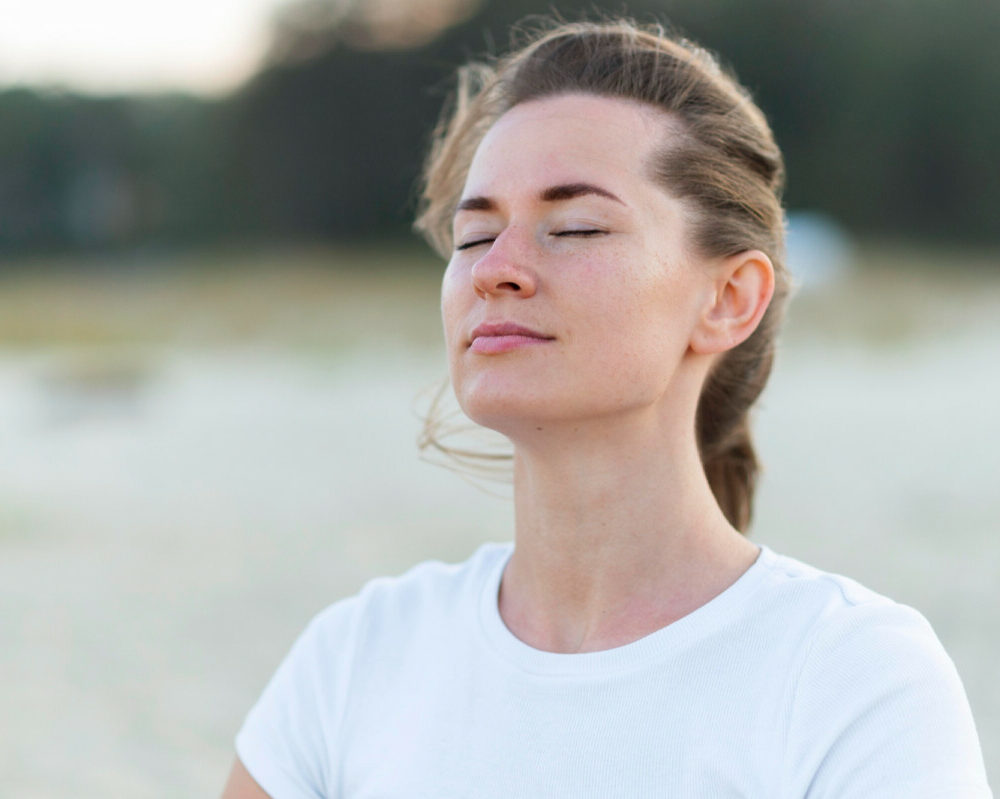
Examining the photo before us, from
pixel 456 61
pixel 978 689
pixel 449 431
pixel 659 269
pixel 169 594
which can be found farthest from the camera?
pixel 456 61

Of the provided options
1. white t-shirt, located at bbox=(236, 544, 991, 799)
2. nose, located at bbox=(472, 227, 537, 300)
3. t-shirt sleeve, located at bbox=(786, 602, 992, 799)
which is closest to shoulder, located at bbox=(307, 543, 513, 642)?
white t-shirt, located at bbox=(236, 544, 991, 799)

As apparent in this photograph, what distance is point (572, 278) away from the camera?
1468 mm

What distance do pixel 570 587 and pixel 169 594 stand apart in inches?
176

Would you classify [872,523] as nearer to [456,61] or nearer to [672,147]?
[672,147]

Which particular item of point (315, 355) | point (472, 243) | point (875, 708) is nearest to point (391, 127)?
point (315, 355)

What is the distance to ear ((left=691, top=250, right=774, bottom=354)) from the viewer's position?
1579 mm

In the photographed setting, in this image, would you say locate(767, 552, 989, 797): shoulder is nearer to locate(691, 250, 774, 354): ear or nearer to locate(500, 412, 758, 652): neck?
locate(500, 412, 758, 652): neck

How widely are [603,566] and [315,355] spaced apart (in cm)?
1215

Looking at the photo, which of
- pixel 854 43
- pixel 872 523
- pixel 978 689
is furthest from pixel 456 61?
pixel 978 689

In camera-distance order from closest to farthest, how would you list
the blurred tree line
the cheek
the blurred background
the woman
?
the woman
the cheek
the blurred background
the blurred tree line

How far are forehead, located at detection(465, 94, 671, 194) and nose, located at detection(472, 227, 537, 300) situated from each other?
0.29 feet

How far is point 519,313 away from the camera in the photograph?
1.47m

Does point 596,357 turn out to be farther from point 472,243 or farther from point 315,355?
point 315,355

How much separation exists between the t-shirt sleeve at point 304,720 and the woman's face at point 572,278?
0.38 m
